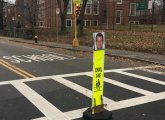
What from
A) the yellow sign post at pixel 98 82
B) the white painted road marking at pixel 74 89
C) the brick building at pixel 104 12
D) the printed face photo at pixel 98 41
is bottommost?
the white painted road marking at pixel 74 89

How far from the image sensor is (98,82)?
5.89 metres

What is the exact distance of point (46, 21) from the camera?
58156mm

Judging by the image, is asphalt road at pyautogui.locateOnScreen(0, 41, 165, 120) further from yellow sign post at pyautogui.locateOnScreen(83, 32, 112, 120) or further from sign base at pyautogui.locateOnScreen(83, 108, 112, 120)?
yellow sign post at pyautogui.locateOnScreen(83, 32, 112, 120)

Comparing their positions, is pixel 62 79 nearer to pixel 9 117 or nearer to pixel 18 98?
pixel 18 98

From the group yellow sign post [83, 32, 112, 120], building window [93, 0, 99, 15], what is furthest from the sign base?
building window [93, 0, 99, 15]

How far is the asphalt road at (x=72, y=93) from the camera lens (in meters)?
6.41

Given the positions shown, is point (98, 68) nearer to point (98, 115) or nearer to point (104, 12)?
point (98, 115)

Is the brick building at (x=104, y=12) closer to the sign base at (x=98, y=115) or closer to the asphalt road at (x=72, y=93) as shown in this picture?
the asphalt road at (x=72, y=93)

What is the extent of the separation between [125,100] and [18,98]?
2729mm

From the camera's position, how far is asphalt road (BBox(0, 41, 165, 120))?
641 cm

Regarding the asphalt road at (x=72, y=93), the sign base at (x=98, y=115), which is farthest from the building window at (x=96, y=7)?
the sign base at (x=98, y=115)

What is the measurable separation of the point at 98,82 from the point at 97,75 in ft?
0.49

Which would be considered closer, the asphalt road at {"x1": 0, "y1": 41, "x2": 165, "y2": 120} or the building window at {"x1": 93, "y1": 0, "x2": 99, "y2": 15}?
the asphalt road at {"x1": 0, "y1": 41, "x2": 165, "y2": 120}

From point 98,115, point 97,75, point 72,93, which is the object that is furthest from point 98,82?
point 72,93
